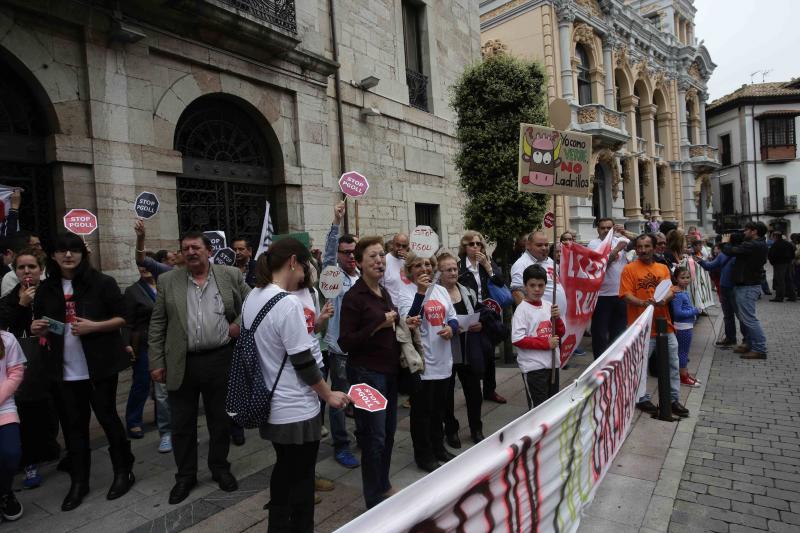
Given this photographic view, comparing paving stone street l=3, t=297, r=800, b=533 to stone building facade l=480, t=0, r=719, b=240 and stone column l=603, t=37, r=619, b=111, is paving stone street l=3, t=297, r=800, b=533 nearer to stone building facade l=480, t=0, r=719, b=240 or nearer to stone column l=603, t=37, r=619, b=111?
stone building facade l=480, t=0, r=719, b=240

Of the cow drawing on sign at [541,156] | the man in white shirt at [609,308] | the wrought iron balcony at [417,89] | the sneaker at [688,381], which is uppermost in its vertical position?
the wrought iron balcony at [417,89]

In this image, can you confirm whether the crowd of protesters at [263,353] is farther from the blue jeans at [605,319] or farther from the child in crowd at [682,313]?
the blue jeans at [605,319]

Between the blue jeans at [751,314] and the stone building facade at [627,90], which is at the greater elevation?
the stone building facade at [627,90]

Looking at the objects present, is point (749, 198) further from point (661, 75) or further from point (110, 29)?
point (110, 29)

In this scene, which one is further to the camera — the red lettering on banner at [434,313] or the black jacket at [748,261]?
the black jacket at [748,261]

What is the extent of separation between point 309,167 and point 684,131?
102 feet

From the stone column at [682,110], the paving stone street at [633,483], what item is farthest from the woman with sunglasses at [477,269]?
the stone column at [682,110]

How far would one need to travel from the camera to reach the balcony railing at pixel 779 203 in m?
37.7

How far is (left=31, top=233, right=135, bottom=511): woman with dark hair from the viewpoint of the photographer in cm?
358

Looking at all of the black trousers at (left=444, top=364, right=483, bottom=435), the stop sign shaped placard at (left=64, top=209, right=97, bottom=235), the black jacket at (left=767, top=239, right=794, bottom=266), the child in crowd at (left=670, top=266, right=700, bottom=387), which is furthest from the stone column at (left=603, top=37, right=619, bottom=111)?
the stop sign shaped placard at (left=64, top=209, right=97, bottom=235)

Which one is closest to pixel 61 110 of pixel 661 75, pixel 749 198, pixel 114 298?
pixel 114 298

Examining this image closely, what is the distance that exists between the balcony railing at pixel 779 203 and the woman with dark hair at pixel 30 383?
156ft

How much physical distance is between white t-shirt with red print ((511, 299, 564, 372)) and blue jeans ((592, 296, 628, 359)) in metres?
2.66

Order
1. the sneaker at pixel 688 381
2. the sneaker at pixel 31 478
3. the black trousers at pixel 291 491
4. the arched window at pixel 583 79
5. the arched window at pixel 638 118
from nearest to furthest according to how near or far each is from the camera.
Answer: the black trousers at pixel 291 491 → the sneaker at pixel 31 478 → the sneaker at pixel 688 381 → the arched window at pixel 583 79 → the arched window at pixel 638 118
